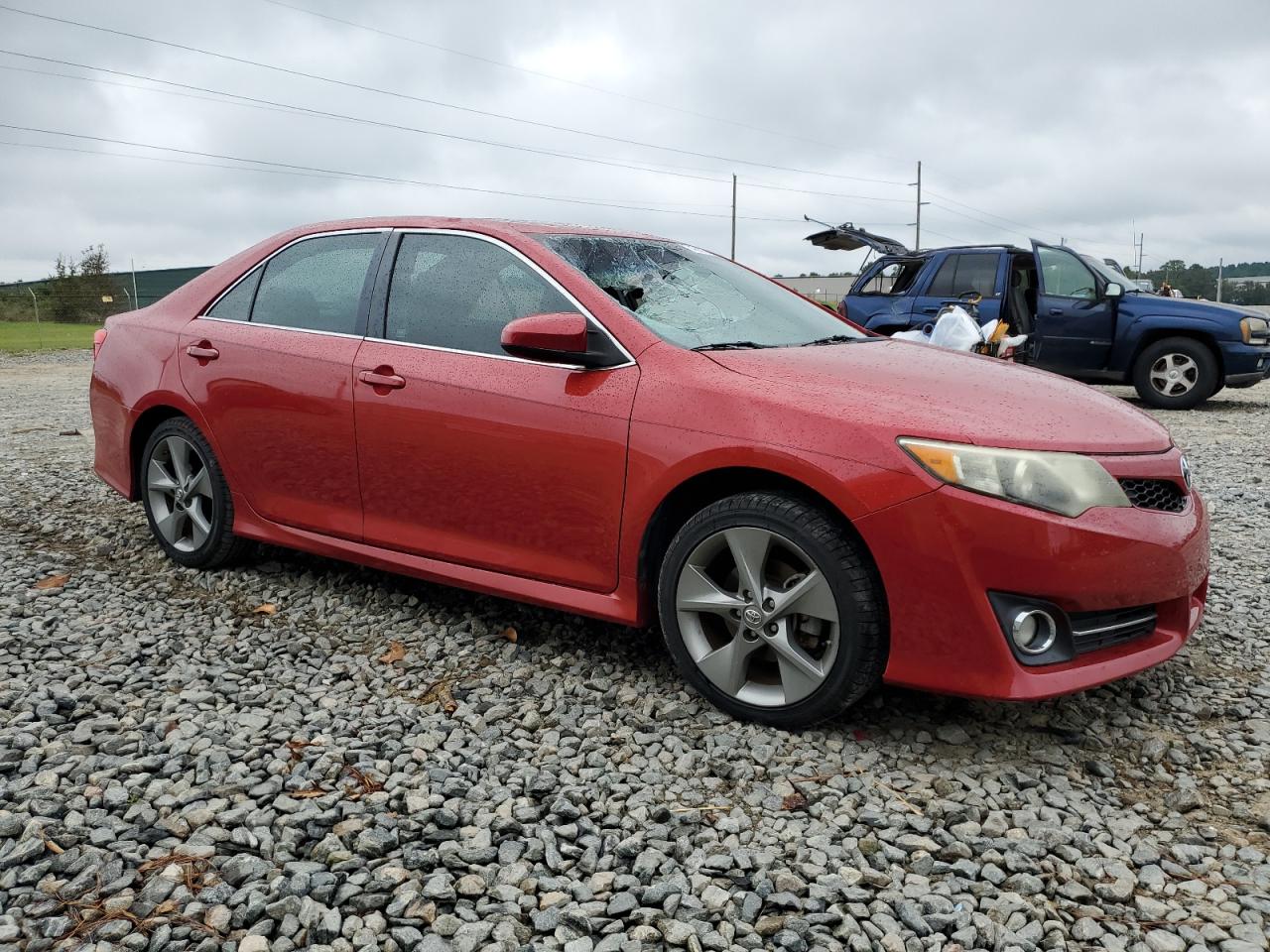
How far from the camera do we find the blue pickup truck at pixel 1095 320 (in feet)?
35.3

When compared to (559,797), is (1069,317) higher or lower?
higher

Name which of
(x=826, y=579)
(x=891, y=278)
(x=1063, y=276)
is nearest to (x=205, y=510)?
(x=826, y=579)

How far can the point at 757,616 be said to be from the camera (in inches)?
113

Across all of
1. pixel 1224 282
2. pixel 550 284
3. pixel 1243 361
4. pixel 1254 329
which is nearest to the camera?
pixel 550 284

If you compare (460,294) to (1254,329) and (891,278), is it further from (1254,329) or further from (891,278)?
(1254,329)

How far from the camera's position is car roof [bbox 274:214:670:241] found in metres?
3.64

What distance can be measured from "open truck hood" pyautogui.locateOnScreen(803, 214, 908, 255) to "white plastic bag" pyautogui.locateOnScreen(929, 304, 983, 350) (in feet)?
14.2

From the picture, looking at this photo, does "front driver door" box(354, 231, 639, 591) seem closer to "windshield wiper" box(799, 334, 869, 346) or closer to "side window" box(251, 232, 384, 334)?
"side window" box(251, 232, 384, 334)

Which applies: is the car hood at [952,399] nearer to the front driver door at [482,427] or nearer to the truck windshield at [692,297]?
the truck windshield at [692,297]

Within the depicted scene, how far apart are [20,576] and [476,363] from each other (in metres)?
2.46

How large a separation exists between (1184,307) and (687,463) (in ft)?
32.4

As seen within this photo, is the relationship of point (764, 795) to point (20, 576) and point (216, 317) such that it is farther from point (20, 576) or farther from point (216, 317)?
point (20, 576)

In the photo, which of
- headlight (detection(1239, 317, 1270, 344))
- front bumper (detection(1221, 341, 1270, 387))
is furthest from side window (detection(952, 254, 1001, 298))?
headlight (detection(1239, 317, 1270, 344))

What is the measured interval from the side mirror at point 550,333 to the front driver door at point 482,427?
0.12 metres
